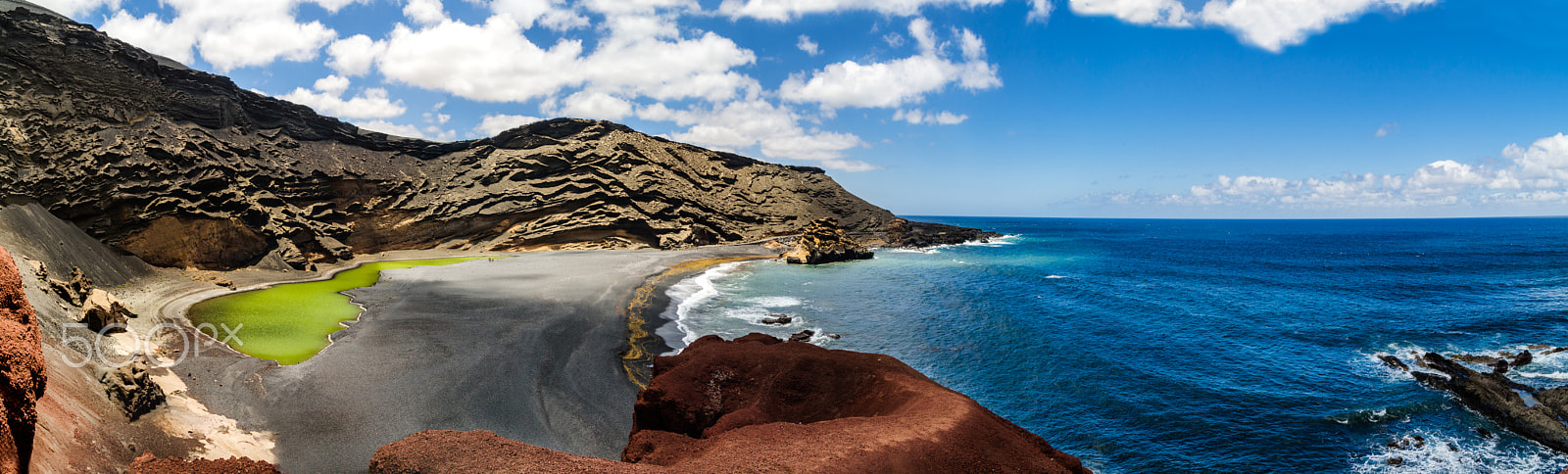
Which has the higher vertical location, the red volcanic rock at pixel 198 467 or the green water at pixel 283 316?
the red volcanic rock at pixel 198 467

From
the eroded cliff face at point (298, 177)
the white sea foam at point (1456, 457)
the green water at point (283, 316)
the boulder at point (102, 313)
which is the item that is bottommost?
the white sea foam at point (1456, 457)

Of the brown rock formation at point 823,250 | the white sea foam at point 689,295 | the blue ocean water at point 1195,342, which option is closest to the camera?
the blue ocean water at point 1195,342

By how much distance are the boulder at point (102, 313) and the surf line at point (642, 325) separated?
1432 centimetres

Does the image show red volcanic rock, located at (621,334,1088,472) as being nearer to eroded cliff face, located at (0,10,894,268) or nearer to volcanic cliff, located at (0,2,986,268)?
eroded cliff face, located at (0,10,894,268)

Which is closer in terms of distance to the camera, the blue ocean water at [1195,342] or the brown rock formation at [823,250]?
the blue ocean water at [1195,342]

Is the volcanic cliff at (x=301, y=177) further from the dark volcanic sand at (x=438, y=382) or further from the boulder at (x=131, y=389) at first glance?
the boulder at (x=131, y=389)

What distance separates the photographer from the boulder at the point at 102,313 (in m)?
16.4

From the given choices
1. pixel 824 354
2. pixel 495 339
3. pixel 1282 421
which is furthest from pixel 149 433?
pixel 1282 421

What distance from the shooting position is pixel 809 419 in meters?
8.41

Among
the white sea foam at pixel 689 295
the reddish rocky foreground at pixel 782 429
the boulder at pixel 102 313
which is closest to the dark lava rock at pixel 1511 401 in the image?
the reddish rocky foreground at pixel 782 429

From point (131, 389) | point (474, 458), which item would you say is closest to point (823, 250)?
point (131, 389)

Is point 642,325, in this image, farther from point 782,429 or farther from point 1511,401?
point 1511,401

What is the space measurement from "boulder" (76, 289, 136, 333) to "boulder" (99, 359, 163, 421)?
7861 mm

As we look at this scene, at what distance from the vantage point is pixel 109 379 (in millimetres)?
10906
